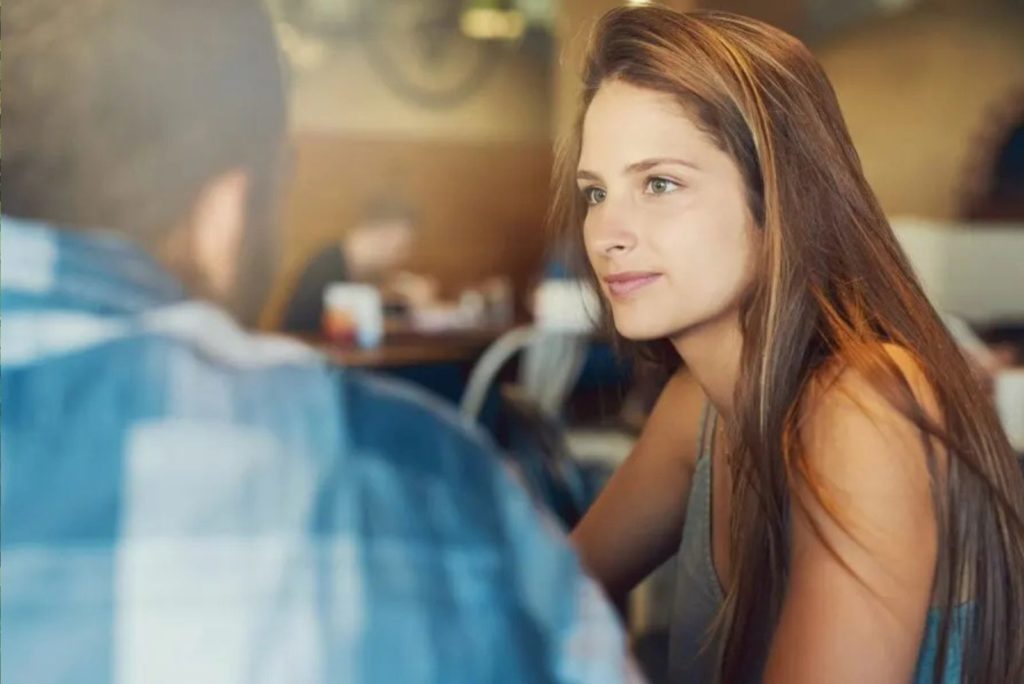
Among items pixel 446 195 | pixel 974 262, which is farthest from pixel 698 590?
pixel 446 195

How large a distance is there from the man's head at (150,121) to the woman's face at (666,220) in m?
0.31

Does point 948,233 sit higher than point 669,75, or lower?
lower

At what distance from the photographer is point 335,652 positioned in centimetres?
36

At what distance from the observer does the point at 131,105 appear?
103 cm

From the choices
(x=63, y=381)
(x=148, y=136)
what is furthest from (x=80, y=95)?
Answer: (x=63, y=381)

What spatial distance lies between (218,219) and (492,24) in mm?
2596

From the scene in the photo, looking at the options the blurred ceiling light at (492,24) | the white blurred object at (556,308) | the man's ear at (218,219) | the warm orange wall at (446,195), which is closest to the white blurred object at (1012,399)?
the white blurred object at (556,308)

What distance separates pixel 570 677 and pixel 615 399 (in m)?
1.15

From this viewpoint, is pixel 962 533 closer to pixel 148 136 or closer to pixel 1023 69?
pixel 148 136

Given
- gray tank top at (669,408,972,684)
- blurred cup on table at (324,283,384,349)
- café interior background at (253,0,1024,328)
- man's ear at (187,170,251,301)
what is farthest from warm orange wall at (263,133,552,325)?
gray tank top at (669,408,972,684)

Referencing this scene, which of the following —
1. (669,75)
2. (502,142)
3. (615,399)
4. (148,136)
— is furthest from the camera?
(502,142)

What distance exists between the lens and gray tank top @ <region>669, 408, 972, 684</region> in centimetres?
84

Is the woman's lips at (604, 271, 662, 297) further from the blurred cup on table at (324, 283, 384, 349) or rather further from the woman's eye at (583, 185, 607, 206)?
the blurred cup on table at (324, 283, 384, 349)

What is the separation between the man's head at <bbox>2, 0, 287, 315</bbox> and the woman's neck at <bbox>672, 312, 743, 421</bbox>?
1.30 feet
